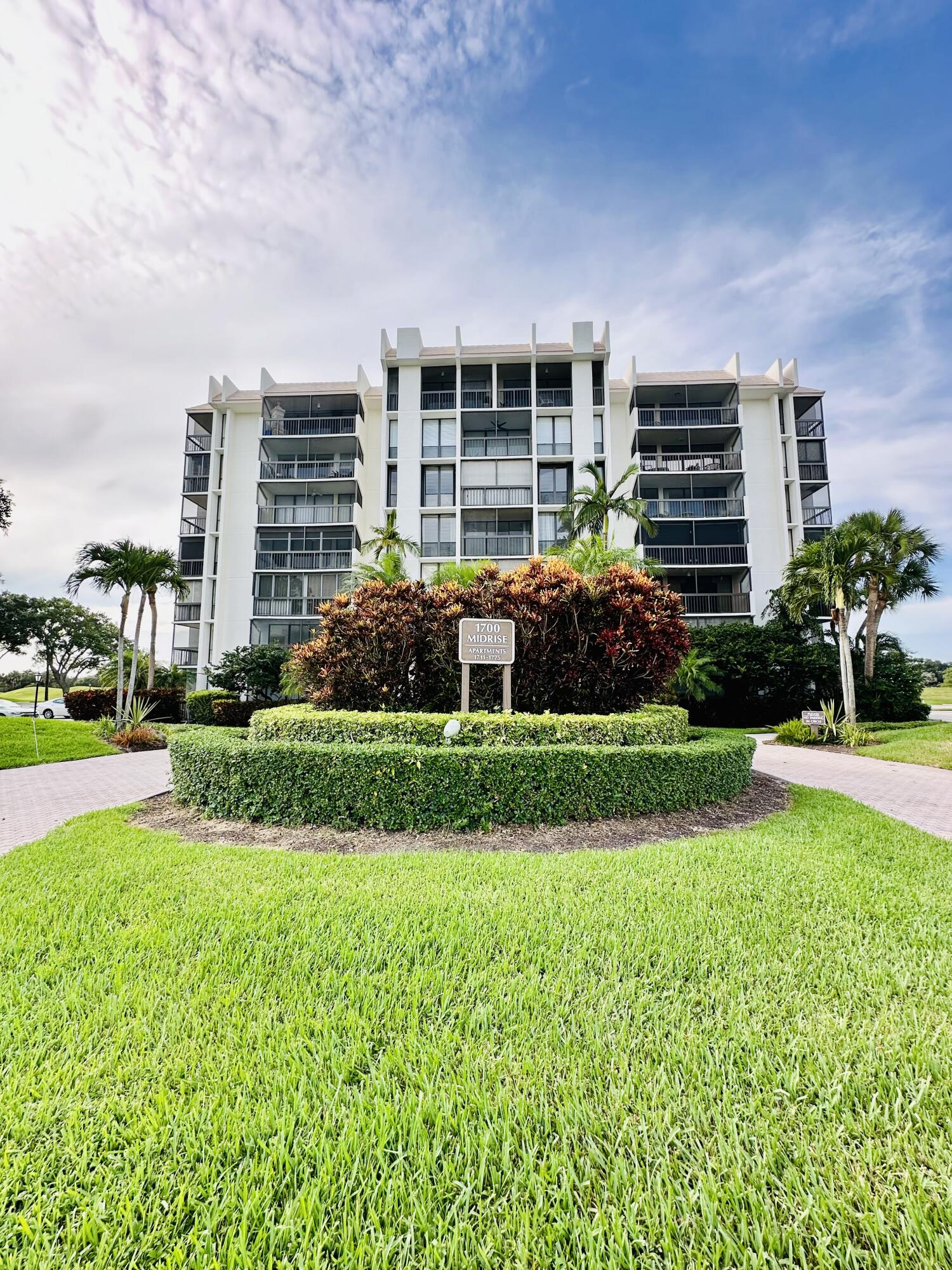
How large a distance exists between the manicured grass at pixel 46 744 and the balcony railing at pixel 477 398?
22.7 meters

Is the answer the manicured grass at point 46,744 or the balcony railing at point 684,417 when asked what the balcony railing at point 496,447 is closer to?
the balcony railing at point 684,417

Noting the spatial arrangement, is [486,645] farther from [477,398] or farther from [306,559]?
[477,398]

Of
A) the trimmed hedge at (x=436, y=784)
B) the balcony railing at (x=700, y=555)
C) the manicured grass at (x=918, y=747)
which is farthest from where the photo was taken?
the balcony railing at (x=700, y=555)

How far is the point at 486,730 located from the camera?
688cm

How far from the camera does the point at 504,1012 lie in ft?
7.44

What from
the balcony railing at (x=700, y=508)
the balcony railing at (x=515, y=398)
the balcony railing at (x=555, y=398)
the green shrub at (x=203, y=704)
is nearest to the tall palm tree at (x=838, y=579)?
the balcony railing at (x=700, y=508)

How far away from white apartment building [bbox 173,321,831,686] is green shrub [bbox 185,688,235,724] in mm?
7816

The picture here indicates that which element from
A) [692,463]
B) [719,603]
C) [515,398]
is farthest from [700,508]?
[515,398]

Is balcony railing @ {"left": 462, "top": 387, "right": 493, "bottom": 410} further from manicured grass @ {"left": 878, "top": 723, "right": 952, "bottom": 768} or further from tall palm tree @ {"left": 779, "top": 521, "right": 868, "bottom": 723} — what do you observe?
manicured grass @ {"left": 878, "top": 723, "right": 952, "bottom": 768}

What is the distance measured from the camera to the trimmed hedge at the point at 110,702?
66.4 ft

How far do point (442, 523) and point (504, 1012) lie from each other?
2748 cm

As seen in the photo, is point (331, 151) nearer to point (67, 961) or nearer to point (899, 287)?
point (67, 961)

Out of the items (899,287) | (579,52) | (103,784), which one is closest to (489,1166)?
(103,784)

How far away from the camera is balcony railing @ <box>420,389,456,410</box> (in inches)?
1163
